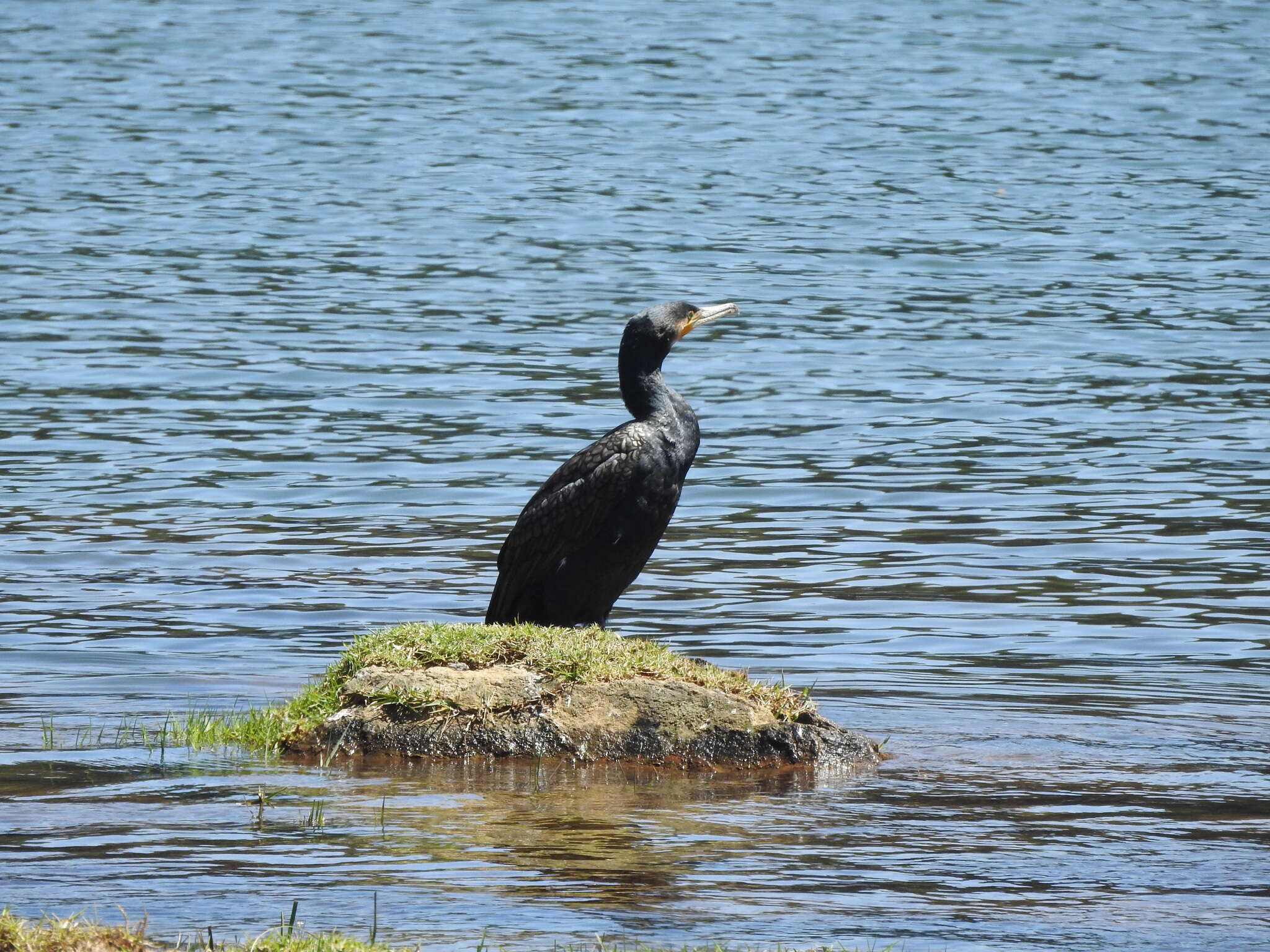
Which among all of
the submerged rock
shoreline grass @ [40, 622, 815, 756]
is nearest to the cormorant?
shoreline grass @ [40, 622, 815, 756]

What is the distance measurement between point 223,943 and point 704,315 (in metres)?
4.97

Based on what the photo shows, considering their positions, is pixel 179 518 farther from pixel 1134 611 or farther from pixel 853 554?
pixel 1134 611

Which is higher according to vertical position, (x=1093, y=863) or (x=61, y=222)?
(x=1093, y=863)

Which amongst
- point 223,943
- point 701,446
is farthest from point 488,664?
point 701,446

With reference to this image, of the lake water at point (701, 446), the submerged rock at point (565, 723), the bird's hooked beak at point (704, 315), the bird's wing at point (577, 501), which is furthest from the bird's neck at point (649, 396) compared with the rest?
the lake water at point (701, 446)

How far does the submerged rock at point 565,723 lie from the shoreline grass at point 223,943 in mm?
2358

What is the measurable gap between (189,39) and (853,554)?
100 feet

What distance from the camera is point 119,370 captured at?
19.0m

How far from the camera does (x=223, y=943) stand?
18.4 ft

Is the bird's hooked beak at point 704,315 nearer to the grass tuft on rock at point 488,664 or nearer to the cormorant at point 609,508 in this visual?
the cormorant at point 609,508

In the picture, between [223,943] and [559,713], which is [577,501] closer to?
[559,713]

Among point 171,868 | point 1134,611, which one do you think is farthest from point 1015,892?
point 1134,611

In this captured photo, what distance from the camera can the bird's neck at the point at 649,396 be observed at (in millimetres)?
9336

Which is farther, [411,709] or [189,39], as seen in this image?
[189,39]
